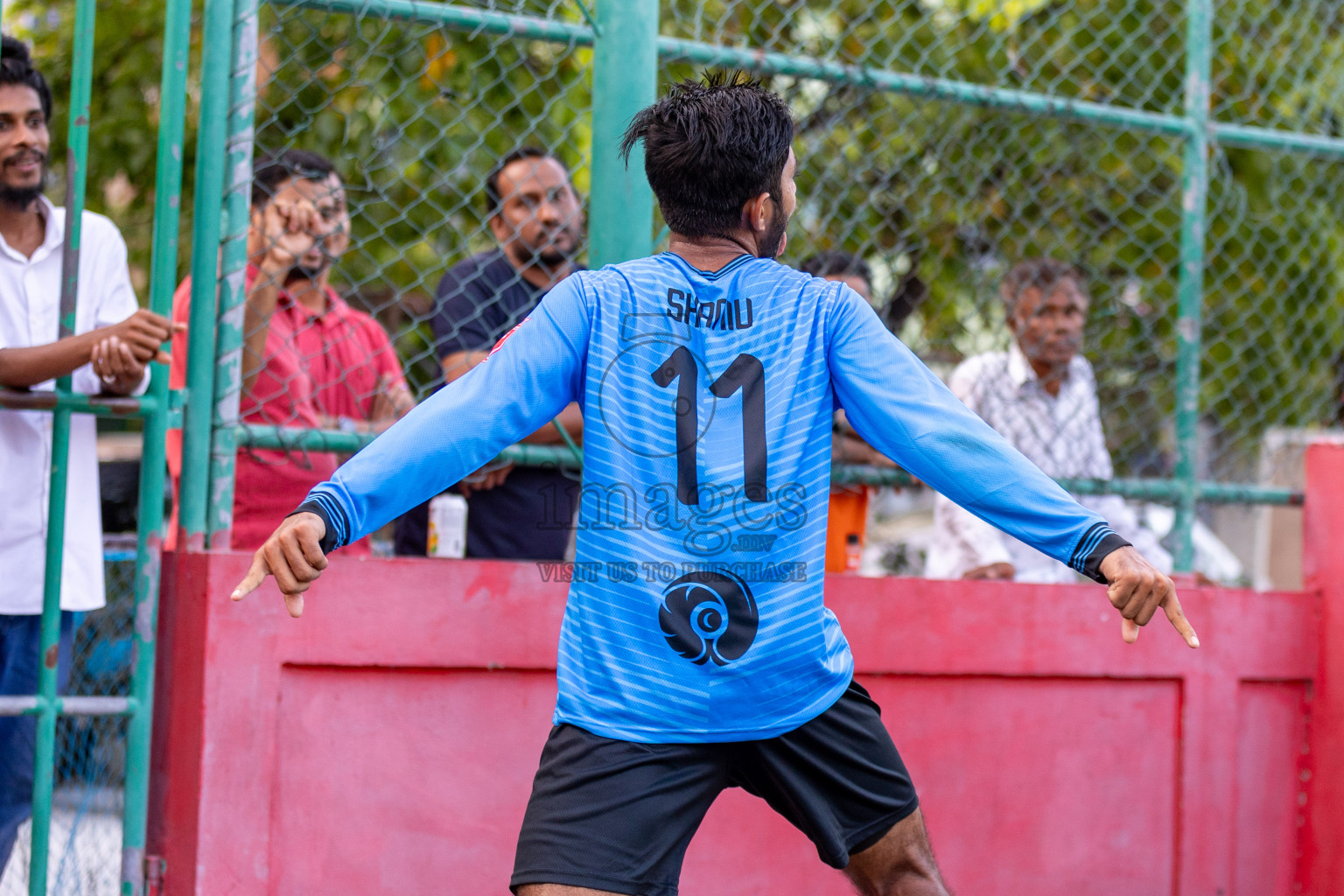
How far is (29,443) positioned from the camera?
3096 mm

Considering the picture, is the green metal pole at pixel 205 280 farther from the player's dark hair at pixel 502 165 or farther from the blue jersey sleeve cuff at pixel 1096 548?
the blue jersey sleeve cuff at pixel 1096 548

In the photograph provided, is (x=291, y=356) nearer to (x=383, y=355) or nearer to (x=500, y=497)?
(x=383, y=355)

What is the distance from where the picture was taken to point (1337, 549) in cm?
407

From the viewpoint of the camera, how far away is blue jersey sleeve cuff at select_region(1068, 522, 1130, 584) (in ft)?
6.79

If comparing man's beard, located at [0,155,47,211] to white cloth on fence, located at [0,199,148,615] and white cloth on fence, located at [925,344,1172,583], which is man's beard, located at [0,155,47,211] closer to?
white cloth on fence, located at [0,199,148,615]

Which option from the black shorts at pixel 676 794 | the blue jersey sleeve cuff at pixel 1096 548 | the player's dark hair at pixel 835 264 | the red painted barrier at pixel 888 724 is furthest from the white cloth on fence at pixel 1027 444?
the blue jersey sleeve cuff at pixel 1096 548

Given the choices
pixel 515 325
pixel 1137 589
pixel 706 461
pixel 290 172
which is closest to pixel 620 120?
pixel 515 325

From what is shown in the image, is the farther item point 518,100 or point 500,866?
point 518,100

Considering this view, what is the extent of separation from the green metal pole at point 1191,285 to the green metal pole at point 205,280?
2760 mm

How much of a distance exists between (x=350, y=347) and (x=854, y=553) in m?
1.62

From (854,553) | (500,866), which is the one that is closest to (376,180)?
(854,553)

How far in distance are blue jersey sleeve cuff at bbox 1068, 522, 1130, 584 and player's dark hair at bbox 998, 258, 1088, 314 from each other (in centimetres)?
220

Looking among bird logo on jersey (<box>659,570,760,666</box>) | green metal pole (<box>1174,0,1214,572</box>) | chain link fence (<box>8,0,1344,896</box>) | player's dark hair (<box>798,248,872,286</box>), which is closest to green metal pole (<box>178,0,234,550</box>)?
chain link fence (<box>8,0,1344,896</box>)

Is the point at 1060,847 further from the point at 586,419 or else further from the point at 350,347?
the point at 350,347
